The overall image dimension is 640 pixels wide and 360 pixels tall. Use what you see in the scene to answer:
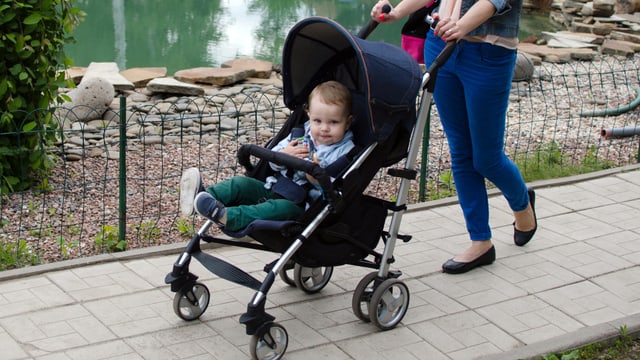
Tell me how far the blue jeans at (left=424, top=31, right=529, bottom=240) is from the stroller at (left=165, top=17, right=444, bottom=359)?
1.41 ft

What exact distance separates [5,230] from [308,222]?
7.50 feet

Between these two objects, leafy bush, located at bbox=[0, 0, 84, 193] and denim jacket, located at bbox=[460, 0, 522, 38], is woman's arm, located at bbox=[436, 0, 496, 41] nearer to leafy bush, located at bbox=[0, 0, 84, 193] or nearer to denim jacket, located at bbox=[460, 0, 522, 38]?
denim jacket, located at bbox=[460, 0, 522, 38]

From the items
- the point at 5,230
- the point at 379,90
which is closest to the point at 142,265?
the point at 5,230

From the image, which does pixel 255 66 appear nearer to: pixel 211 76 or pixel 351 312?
pixel 211 76

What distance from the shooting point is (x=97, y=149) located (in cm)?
705

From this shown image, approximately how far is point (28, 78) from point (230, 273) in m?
2.50

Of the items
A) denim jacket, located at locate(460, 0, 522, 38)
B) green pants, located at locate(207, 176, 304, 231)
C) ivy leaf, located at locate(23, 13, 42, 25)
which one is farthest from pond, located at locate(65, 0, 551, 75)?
green pants, located at locate(207, 176, 304, 231)

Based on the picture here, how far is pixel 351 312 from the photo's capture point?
4422mm

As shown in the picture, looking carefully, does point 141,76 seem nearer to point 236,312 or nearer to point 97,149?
point 97,149

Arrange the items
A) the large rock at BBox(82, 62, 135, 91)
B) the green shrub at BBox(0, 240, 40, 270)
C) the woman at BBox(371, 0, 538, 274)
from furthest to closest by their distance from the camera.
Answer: the large rock at BBox(82, 62, 135, 91), the green shrub at BBox(0, 240, 40, 270), the woman at BBox(371, 0, 538, 274)

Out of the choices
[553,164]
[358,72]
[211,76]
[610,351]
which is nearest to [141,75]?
[211,76]

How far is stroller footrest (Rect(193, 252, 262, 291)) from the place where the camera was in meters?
3.87

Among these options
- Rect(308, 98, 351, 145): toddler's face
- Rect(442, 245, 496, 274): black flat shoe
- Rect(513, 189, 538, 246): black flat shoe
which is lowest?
Rect(442, 245, 496, 274): black flat shoe

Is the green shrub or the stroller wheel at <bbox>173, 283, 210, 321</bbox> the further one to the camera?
the green shrub
